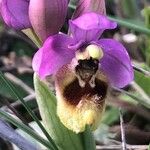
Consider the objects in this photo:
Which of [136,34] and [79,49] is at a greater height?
[79,49]

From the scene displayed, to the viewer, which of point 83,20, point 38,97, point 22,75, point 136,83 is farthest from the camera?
point 22,75

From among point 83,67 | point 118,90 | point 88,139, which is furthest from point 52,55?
point 118,90

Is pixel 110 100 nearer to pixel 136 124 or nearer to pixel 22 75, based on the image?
pixel 136 124

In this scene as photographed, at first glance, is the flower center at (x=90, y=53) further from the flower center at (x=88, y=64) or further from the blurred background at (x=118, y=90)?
the blurred background at (x=118, y=90)

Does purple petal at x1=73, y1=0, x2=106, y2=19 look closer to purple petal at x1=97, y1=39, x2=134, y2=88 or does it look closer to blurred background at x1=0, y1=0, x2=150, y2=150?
purple petal at x1=97, y1=39, x2=134, y2=88

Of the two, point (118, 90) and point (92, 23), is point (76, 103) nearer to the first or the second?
point (92, 23)

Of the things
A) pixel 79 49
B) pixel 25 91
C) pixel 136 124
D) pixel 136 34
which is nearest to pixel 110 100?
pixel 136 124
